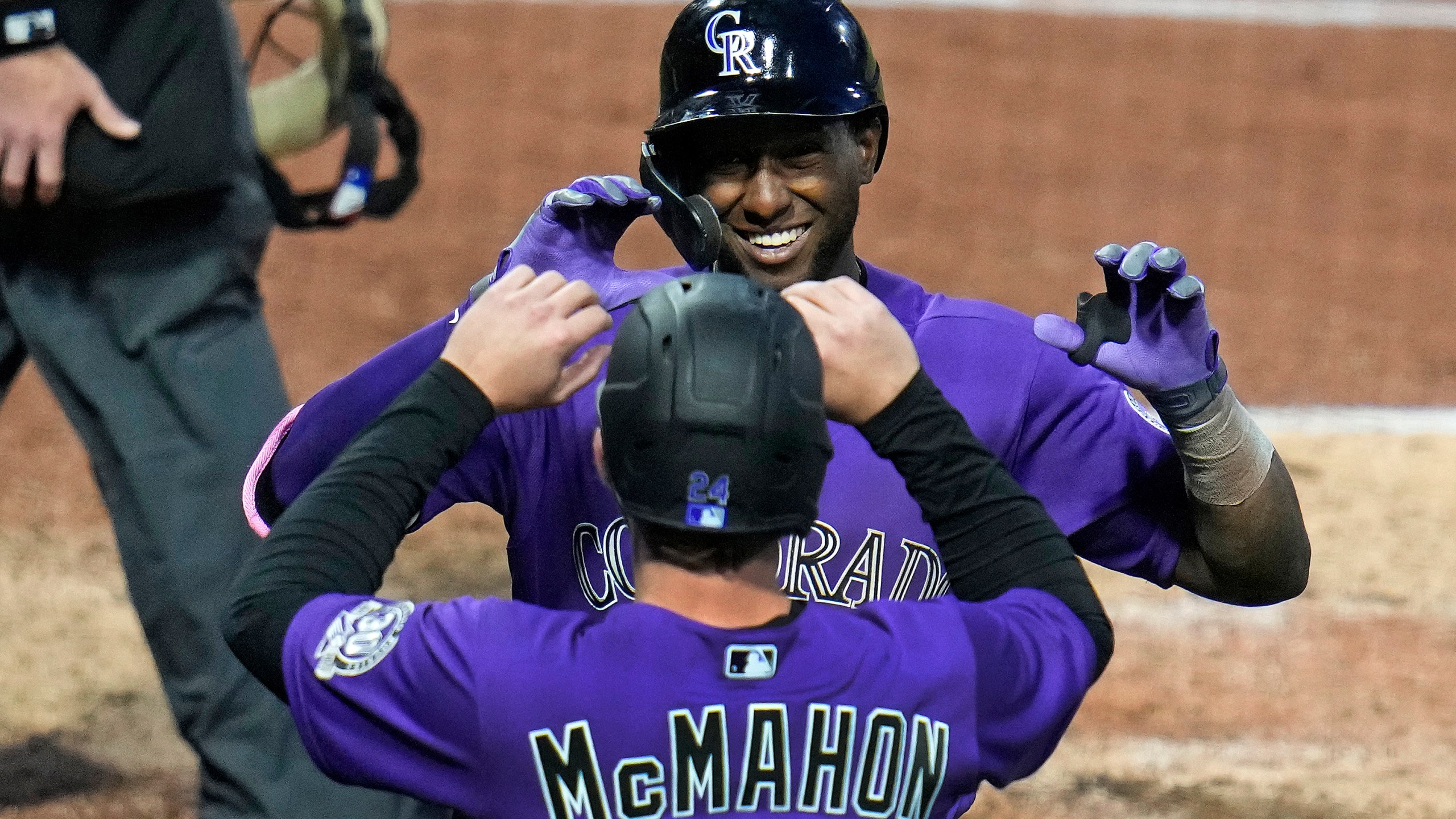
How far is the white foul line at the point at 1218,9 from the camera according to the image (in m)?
12.8

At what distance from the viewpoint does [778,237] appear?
2.51 meters

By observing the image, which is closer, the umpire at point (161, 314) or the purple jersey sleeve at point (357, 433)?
the purple jersey sleeve at point (357, 433)

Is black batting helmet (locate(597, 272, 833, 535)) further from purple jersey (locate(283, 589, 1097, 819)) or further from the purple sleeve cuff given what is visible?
the purple sleeve cuff

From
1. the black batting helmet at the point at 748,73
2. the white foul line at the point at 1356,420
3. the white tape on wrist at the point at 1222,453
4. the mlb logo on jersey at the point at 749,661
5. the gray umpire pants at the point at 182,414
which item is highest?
the black batting helmet at the point at 748,73

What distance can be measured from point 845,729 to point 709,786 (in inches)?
5.7

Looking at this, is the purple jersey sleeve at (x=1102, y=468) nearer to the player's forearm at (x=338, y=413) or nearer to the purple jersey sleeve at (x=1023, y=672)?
the purple jersey sleeve at (x=1023, y=672)

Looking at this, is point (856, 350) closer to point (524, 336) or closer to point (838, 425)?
point (524, 336)

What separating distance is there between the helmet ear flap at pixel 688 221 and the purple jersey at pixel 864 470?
0.07 metres

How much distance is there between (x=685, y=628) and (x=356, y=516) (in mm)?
367

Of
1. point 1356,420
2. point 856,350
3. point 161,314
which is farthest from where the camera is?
point 1356,420

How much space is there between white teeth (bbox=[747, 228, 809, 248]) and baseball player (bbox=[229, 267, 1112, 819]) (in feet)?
1.68

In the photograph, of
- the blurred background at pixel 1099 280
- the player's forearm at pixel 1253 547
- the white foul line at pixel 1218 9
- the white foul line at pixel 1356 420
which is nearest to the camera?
the player's forearm at pixel 1253 547

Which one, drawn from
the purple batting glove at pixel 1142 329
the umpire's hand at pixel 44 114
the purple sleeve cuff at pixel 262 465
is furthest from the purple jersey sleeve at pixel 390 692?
the umpire's hand at pixel 44 114

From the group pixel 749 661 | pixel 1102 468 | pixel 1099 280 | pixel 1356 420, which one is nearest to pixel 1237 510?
pixel 1102 468
